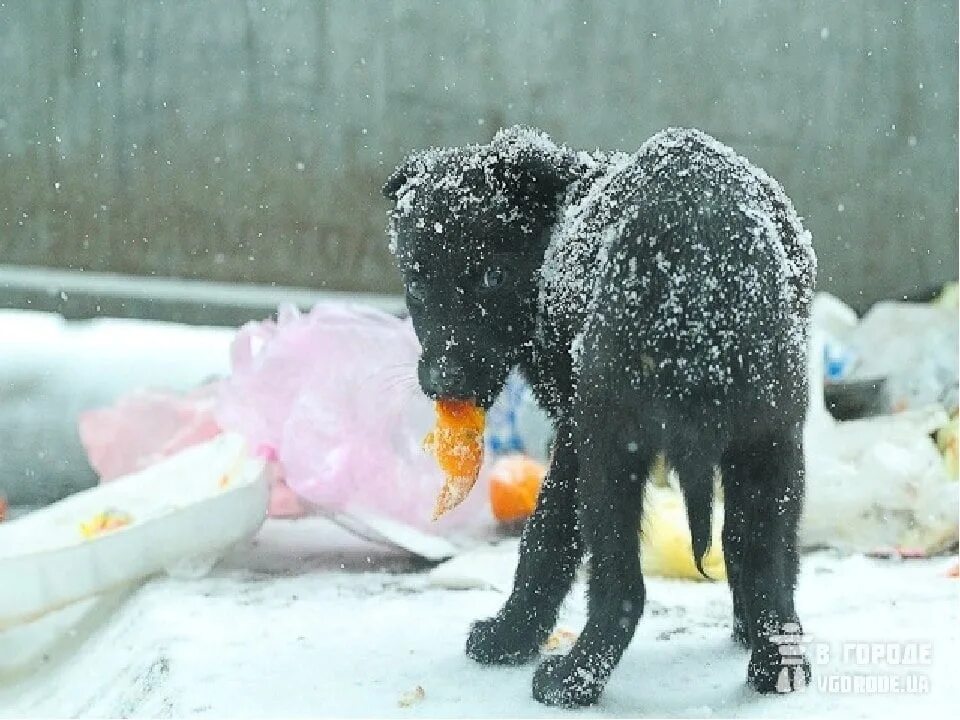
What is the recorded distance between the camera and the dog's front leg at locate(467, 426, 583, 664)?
1.04 metres

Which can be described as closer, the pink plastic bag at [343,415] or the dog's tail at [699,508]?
the dog's tail at [699,508]

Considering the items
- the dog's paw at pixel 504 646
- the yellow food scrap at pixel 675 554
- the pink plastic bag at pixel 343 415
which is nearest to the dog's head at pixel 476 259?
the dog's paw at pixel 504 646

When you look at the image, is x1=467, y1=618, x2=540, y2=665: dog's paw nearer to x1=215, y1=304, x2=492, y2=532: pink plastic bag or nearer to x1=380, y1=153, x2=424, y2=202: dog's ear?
x1=380, y1=153, x2=424, y2=202: dog's ear

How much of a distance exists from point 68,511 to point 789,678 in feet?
3.25

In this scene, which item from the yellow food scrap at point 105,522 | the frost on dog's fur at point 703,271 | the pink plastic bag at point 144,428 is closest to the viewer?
the frost on dog's fur at point 703,271

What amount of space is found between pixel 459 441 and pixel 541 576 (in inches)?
5.5

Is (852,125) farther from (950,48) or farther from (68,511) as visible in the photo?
(68,511)

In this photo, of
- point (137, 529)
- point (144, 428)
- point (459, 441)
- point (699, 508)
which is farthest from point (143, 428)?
point (699, 508)

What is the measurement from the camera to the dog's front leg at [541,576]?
104 centimetres

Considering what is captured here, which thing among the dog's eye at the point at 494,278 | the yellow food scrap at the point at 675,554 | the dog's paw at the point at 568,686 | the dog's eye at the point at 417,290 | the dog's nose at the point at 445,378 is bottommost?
the yellow food scrap at the point at 675,554

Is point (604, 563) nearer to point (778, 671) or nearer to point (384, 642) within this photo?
point (778, 671)

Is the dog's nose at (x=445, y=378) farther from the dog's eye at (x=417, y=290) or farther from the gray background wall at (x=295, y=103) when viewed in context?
the gray background wall at (x=295, y=103)

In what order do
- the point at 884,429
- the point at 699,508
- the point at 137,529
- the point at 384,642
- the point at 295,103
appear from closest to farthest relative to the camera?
the point at 699,508
the point at 384,642
the point at 137,529
the point at 295,103
the point at 884,429

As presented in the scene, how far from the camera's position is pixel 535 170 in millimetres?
988
